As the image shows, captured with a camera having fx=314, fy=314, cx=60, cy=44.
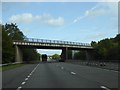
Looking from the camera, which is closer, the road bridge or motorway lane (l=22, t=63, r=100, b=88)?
motorway lane (l=22, t=63, r=100, b=88)

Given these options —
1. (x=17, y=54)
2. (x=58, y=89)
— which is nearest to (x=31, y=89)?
(x=58, y=89)

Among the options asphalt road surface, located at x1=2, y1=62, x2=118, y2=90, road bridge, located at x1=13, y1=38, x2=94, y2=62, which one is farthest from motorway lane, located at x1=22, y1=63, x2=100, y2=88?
road bridge, located at x1=13, y1=38, x2=94, y2=62

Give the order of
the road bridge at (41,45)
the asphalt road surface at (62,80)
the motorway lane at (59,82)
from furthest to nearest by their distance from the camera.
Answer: the road bridge at (41,45)
the asphalt road surface at (62,80)
the motorway lane at (59,82)

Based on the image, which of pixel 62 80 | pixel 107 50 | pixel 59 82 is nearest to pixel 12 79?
pixel 62 80

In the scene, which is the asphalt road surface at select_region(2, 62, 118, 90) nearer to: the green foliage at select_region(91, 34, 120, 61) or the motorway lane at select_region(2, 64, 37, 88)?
the motorway lane at select_region(2, 64, 37, 88)

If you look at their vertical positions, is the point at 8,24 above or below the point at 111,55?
above

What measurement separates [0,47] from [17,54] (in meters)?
13.0

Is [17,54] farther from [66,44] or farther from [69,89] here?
[69,89]

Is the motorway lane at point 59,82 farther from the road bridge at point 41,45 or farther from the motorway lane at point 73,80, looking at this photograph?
the road bridge at point 41,45

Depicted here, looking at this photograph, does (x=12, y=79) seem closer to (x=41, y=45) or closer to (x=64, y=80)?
(x=64, y=80)

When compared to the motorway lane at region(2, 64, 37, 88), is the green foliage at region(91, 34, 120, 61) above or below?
above

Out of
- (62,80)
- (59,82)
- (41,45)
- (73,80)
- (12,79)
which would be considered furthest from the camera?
(41,45)

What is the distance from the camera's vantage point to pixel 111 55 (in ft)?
411

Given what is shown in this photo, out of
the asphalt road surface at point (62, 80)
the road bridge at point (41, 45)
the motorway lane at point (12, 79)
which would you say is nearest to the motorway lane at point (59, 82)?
the asphalt road surface at point (62, 80)
